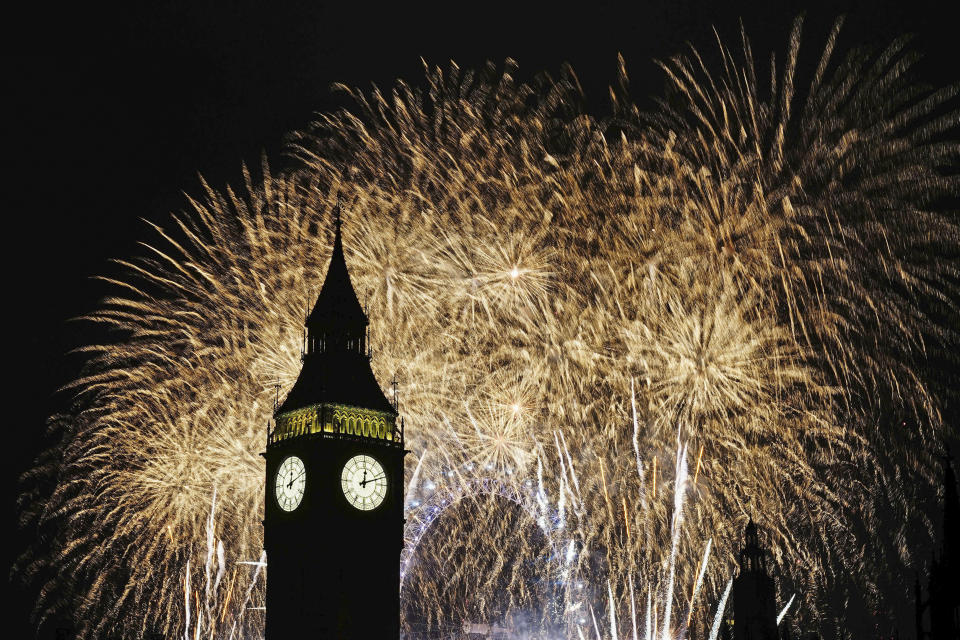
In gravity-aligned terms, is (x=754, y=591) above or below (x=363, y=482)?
below

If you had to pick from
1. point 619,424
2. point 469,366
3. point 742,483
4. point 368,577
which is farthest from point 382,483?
point 742,483

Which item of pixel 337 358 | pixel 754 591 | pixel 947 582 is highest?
pixel 337 358

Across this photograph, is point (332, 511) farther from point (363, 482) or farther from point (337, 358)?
point (337, 358)

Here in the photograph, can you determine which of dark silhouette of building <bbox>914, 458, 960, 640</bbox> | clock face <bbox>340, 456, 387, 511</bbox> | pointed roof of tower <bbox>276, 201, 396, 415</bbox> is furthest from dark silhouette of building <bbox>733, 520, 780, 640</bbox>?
dark silhouette of building <bbox>914, 458, 960, 640</bbox>

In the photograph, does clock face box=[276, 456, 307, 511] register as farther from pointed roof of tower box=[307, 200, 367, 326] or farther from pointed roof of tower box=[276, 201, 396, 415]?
pointed roof of tower box=[307, 200, 367, 326]

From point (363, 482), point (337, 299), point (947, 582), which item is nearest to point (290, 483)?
point (363, 482)

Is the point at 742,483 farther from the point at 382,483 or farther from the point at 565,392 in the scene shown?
the point at 382,483
